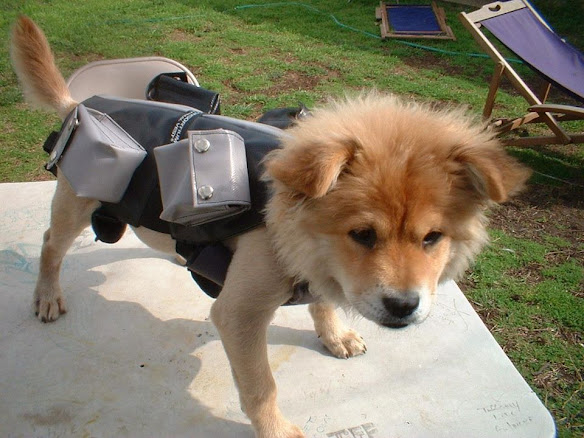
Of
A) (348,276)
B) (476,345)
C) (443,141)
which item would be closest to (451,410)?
(476,345)

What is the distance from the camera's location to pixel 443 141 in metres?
1.71

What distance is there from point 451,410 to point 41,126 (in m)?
5.12

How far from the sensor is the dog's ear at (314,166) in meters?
1.49

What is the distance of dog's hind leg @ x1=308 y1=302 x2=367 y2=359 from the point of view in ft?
8.53

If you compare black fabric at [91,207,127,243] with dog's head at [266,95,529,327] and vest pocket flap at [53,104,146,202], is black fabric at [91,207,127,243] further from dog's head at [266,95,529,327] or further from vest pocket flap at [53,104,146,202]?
dog's head at [266,95,529,327]

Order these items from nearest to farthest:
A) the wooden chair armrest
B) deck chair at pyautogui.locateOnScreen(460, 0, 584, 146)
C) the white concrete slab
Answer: the white concrete slab
the wooden chair armrest
deck chair at pyautogui.locateOnScreen(460, 0, 584, 146)

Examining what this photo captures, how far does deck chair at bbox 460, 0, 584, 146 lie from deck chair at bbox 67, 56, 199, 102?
3664 millimetres

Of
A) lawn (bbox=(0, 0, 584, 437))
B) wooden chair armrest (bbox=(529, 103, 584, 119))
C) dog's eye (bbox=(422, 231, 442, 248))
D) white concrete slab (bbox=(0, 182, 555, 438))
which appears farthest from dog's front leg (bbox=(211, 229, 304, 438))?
wooden chair armrest (bbox=(529, 103, 584, 119))

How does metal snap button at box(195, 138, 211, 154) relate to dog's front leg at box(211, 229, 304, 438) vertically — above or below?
above

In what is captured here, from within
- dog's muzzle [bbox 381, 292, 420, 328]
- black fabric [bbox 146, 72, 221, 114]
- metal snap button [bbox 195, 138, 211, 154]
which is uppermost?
metal snap button [bbox 195, 138, 211, 154]

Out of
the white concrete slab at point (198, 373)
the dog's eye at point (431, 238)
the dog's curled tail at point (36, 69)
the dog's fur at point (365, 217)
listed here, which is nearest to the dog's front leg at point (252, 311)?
the dog's fur at point (365, 217)

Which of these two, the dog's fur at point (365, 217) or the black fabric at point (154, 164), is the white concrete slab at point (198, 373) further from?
the black fabric at point (154, 164)

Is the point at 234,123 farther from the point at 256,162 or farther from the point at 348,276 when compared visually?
the point at 348,276

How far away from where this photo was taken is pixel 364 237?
165 centimetres
